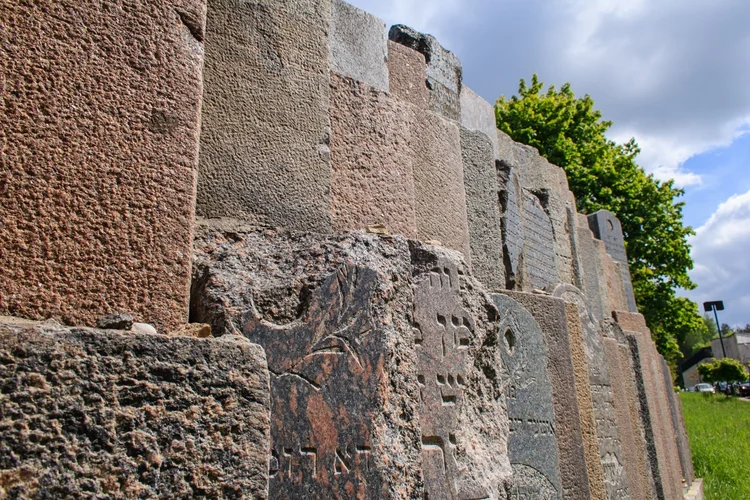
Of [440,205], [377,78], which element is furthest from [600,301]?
[377,78]

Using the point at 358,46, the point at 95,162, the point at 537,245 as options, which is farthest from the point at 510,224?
the point at 95,162

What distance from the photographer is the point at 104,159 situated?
4.42 ft

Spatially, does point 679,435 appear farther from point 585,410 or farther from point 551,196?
point 585,410

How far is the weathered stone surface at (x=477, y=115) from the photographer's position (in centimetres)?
389

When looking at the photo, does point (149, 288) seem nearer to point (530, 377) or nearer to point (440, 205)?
point (440, 205)

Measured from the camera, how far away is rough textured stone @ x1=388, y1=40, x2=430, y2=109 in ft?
9.68

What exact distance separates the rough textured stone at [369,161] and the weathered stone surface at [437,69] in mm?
867

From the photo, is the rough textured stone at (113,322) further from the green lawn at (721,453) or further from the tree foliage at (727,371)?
the tree foliage at (727,371)

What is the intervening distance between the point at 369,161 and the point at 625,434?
9.77 ft

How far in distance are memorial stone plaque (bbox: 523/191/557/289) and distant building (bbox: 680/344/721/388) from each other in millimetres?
53575

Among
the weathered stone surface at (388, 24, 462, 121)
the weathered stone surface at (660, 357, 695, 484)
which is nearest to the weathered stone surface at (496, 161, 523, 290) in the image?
the weathered stone surface at (388, 24, 462, 121)

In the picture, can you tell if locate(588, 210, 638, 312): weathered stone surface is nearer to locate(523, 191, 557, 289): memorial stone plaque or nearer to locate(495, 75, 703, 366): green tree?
locate(523, 191, 557, 289): memorial stone plaque

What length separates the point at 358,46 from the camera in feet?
8.61

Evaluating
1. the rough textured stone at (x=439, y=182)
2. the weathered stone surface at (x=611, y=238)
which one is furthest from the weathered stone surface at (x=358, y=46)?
the weathered stone surface at (x=611, y=238)
